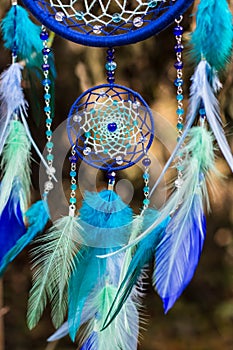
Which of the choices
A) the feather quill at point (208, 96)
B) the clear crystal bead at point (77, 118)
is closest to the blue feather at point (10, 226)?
the clear crystal bead at point (77, 118)

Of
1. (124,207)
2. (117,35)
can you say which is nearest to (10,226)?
(124,207)

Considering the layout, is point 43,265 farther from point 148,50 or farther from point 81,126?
point 148,50

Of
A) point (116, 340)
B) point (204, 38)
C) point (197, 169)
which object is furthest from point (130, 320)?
point (204, 38)

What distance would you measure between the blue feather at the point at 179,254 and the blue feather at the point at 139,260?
0.01 m

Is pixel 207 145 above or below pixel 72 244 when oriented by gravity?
above

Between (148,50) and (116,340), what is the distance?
71 centimetres

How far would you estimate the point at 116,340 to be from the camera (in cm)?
71

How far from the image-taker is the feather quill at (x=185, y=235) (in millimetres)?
637

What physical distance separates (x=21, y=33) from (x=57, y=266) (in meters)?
0.31

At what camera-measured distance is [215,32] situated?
1.99 feet

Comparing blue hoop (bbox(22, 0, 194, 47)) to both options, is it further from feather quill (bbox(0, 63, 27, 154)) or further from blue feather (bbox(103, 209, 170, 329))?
blue feather (bbox(103, 209, 170, 329))

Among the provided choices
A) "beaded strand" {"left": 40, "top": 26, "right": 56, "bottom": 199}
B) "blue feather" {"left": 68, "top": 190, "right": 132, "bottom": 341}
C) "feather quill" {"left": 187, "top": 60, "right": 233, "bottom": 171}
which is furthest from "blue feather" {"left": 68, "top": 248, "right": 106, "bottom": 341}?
"feather quill" {"left": 187, "top": 60, "right": 233, "bottom": 171}

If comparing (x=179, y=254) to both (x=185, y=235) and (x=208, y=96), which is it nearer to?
(x=185, y=235)

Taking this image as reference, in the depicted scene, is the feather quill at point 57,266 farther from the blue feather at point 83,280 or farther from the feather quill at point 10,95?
the feather quill at point 10,95
